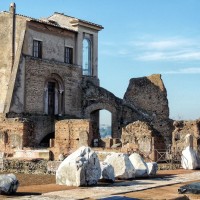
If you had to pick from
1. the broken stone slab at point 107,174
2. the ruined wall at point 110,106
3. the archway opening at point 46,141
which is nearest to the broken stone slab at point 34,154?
the archway opening at point 46,141

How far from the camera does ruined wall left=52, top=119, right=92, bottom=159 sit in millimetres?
24297

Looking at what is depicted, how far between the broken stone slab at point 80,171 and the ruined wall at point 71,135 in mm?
12775

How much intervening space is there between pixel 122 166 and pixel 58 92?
18.2 m

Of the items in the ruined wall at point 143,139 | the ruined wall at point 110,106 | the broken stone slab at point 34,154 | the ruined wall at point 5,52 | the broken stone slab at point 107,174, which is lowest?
the broken stone slab at point 107,174

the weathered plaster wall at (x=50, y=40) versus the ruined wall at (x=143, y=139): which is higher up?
the weathered plaster wall at (x=50, y=40)

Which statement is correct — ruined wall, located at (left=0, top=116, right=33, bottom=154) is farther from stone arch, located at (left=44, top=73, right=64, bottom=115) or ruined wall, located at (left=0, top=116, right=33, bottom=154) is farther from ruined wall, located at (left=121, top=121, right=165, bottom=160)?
ruined wall, located at (left=121, top=121, right=165, bottom=160)

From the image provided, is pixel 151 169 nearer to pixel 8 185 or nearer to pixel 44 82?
pixel 8 185

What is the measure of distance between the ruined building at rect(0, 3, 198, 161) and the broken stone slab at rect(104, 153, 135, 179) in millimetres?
11450

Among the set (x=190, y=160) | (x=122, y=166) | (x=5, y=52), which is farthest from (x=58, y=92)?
(x=122, y=166)

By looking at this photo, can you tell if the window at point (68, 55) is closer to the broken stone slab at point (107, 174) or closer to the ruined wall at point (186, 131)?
the ruined wall at point (186, 131)

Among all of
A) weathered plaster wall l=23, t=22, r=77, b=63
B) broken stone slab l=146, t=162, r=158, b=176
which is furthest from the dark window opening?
broken stone slab l=146, t=162, r=158, b=176

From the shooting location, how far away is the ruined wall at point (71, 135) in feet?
79.7

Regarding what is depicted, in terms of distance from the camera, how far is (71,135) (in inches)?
986

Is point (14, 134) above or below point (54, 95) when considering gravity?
below
